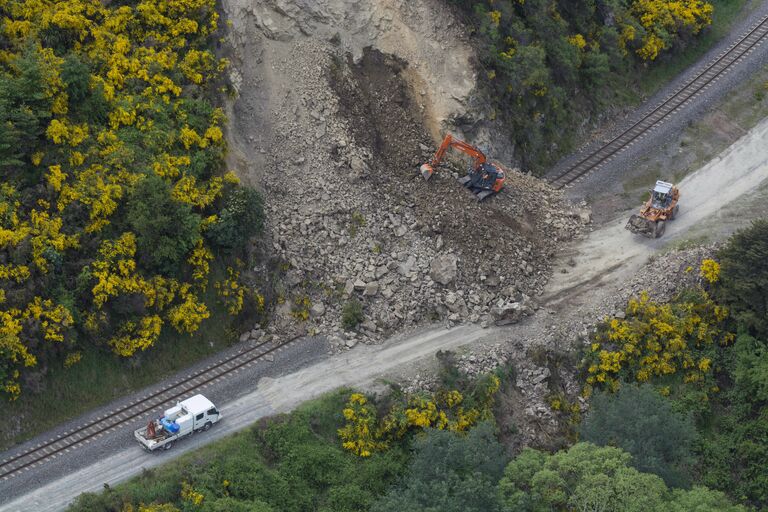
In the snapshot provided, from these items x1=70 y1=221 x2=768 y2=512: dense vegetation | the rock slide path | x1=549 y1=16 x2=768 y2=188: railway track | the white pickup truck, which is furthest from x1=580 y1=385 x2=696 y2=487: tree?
x1=549 y1=16 x2=768 y2=188: railway track

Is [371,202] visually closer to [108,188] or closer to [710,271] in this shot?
[108,188]

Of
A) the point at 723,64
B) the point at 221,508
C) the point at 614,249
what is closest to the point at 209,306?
the point at 221,508

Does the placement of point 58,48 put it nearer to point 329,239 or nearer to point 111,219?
point 111,219

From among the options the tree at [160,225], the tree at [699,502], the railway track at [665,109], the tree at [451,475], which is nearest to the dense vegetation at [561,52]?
the railway track at [665,109]

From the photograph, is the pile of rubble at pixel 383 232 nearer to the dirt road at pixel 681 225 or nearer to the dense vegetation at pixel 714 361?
the dirt road at pixel 681 225

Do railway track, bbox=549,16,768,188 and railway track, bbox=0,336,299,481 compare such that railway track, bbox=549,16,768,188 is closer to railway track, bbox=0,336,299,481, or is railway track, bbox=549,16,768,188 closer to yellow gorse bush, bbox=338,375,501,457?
yellow gorse bush, bbox=338,375,501,457

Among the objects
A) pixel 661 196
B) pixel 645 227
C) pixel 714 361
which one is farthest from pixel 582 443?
pixel 661 196
